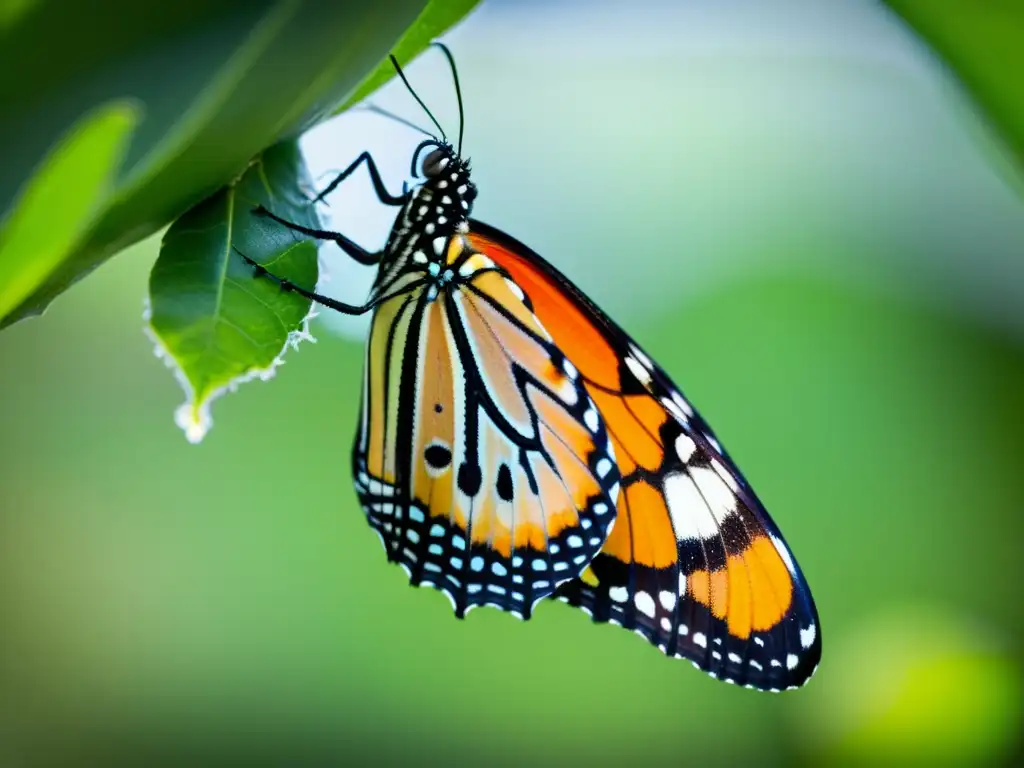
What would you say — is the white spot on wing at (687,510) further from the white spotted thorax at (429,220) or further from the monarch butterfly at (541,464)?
the white spotted thorax at (429,220)

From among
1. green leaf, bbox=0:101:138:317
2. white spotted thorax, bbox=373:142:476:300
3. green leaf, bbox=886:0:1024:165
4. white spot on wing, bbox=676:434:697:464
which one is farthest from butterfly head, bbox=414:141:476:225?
green leaf, bbox=0:101:138:317

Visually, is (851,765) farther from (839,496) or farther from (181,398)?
(181,398)

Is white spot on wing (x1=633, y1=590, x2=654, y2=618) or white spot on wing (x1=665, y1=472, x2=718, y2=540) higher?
white spot on wing (x1=665, y1=472, x2=718, y2=540)

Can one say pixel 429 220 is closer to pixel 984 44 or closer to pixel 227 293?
pixel 227 293

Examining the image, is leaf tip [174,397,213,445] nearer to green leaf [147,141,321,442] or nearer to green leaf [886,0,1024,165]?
green leaf [147,141,321,442]

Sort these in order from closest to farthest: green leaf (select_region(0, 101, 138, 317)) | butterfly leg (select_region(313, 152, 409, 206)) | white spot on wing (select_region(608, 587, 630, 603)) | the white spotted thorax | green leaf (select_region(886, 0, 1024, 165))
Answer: green leaf (select_region(0, 101, 138, 317)), green leaf (select_region(886, 0, 1024, 165)), butterfly leg (select_region(313, 152, 409, 206)), the white spotted thorax, white spot on wing (select_region(608, 587, 630, 603))

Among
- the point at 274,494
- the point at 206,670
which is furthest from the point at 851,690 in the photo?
the point at 206,670
